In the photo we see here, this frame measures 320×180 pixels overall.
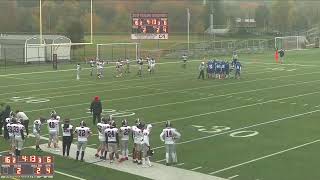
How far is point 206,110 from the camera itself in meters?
22.6

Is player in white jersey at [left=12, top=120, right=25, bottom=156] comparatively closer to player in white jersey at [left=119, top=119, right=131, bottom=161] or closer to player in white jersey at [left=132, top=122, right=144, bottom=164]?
player in white jersey at [left=119, top=119, right=131, bottom=161]

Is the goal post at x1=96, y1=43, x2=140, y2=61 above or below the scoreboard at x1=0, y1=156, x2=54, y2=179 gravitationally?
above

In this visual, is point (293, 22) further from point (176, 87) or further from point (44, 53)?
point (176, 87)

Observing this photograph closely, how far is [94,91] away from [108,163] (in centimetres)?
1432

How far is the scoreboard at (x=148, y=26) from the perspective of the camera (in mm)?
46219

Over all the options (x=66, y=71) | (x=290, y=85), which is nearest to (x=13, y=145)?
(x=290, y=85)

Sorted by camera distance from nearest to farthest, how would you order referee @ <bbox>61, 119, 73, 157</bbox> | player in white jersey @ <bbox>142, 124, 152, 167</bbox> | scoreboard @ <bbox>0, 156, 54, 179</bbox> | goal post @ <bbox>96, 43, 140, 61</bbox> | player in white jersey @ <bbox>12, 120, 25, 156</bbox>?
1. scoreboard @ <bbox>0, 156, 54, 179</bbox>
2. player in white jersey @ <bbox>142, 124, 152, 167</bbox>
3. player in white jersey @ <bbox>12, 120, 25, 156</bbox>
4. referee @ <bbox>61, 119, 73, 157</bbox>
5. goal post @ <bbox>96, 43, 140, 61</bbox>

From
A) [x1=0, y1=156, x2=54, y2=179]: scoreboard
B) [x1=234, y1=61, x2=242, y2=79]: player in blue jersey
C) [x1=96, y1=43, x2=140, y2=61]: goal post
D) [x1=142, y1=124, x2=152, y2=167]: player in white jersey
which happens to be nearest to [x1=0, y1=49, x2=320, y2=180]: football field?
[x1=234, y1=61, x2=242, y2=79]: player in blue jersey

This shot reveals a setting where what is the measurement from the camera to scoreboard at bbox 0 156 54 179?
11859mm

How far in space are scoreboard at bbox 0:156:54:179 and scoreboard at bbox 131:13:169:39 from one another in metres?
34.3

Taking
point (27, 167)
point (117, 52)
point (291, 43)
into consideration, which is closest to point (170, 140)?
point (27, 167)

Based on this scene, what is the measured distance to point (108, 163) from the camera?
14.4m

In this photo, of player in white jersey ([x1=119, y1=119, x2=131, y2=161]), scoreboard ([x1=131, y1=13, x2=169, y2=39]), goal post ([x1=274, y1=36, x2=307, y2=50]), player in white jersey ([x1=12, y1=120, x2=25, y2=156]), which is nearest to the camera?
player in white jersey ([x1=119, y1=119, x2=131, y2=161])

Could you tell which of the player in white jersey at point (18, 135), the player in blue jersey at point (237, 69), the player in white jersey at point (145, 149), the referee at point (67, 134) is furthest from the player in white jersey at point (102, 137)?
the player in blue jersey at point (237, 69)
